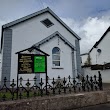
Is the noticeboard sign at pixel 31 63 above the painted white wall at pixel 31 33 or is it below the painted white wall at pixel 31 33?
below

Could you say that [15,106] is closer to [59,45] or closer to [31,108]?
[31,108]

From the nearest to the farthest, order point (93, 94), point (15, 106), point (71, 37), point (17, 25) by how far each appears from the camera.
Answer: point (15, 106) < point (93, 94) < point (17, 25) < point (71, 37)

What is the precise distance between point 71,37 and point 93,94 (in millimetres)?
8084

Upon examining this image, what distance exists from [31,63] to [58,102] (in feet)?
7.62

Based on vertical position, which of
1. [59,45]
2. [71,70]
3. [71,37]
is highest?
[71,37]

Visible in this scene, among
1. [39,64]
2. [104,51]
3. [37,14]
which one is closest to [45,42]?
[37,14]

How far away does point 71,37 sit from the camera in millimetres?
14719

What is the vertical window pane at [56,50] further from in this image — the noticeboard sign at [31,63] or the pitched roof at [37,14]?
the noticeboard sign at [31,63]

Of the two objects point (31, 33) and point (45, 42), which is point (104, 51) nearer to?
point (45, 42)

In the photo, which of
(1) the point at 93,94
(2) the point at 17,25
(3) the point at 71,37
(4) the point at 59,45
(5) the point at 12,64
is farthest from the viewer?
(3) the point at 71,37

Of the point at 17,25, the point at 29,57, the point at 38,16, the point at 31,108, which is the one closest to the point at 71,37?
the point at 38,16

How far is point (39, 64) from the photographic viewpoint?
775cm

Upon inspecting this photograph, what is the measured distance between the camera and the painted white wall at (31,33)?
473 inches

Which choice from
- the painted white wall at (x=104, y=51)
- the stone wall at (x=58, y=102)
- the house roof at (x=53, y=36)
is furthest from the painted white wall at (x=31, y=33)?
the painted white wall at (x=104, y=51)
